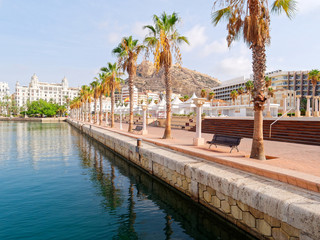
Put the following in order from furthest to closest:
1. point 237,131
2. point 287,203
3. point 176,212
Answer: point 237,131, point 176,212, point 287,203

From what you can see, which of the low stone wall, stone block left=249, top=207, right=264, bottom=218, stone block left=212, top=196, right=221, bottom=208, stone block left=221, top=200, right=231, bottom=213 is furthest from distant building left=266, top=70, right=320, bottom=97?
stone block left=249, top=207, right=264, bottom=218

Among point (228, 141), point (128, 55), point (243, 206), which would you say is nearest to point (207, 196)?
point (243, 206)

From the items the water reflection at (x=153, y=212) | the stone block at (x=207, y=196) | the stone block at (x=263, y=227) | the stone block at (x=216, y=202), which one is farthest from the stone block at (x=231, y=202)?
the stone block at (x=207, y=196)

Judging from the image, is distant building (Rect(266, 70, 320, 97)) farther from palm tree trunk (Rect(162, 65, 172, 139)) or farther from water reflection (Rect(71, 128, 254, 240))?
water reflection (Rect(71, 128, 254, 240))

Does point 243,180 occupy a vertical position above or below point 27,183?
above

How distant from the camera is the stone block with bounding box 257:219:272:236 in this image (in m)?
4.94

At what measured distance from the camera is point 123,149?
16516 mm

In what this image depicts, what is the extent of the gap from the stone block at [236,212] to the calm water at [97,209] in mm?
383

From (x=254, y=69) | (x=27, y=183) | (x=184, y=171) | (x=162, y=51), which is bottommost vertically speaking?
(x=27, y=183)

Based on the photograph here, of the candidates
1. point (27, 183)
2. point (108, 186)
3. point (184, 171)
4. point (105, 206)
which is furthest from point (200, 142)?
point (27, 183)

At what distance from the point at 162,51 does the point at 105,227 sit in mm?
13233

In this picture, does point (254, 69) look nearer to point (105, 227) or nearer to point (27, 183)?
point (105, 227)

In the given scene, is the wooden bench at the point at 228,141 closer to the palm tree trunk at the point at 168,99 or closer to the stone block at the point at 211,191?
the stone block at the point at 211,191

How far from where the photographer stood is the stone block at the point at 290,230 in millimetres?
4277
